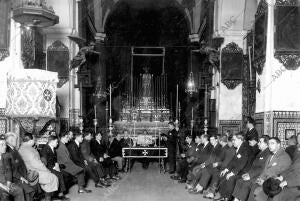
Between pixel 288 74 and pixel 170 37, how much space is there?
31.6 ft

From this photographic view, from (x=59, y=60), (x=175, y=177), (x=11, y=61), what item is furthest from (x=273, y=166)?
(x=59, y=60)

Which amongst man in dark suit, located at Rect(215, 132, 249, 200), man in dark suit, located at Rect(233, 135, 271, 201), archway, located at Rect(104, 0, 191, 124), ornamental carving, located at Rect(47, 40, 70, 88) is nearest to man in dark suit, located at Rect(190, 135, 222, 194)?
man in dark suit, located at Rect(215, 132, 249, 200)

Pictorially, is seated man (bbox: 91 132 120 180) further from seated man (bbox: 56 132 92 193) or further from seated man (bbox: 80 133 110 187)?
seated man (bbox: 56 132 92 193)

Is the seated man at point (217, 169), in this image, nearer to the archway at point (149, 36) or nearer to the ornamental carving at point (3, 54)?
the ornamental carving at point (3, 54)

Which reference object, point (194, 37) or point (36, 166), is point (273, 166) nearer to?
point (36, 166)

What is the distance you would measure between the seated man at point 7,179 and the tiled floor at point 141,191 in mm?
1742

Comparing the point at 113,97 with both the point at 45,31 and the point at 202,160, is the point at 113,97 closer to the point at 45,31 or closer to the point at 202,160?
the point at 45,31

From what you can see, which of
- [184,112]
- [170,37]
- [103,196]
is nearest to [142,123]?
[184,112]

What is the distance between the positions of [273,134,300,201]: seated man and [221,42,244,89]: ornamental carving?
21.3ft

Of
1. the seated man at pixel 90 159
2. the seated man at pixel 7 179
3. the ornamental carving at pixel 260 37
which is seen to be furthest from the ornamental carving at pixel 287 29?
A: the seated man at pixel 7 179

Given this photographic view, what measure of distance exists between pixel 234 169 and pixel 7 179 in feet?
10.9

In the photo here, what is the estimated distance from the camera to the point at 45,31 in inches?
467

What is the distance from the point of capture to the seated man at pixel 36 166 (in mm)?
6965

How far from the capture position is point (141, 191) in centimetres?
841
